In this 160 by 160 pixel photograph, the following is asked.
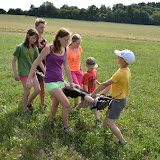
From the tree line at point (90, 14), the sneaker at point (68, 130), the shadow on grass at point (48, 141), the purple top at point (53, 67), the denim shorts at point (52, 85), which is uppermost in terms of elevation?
the tree line at point (90, 14)

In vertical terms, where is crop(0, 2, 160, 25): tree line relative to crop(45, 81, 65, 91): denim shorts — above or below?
above

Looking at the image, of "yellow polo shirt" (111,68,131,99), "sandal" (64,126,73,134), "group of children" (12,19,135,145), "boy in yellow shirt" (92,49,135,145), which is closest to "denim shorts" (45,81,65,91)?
"group of children" (12,19,135,145)

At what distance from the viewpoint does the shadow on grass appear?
310 cm

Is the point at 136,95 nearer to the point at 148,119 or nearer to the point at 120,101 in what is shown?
the point at 148,119

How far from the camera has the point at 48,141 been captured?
3404 millimetres

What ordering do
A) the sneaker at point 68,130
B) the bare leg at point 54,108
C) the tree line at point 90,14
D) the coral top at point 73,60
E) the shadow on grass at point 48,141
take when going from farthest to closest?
1. the tree line at point 90,14
2. the coral top at point 73,60
3. the bare leg at point 54,108
4. the sneaker at point 68,130
5. the shadow on grass at point 48,141

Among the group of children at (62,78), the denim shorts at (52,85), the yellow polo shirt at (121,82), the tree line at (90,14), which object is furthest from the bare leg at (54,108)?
the tree line at (90,14)

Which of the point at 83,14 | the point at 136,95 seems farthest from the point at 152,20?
the point at 136,95

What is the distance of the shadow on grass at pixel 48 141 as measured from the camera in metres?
3.10

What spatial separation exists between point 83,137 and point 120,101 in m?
1.09

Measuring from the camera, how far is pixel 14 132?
356 cm

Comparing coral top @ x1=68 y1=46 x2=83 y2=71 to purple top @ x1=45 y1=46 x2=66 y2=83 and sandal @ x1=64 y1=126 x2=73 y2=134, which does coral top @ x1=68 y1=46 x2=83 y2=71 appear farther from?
sandal @ x1=64 y1=126 x2=73 y2=134

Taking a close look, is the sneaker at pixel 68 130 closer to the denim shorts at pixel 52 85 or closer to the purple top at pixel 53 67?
the denim shorts at pixel 52 85

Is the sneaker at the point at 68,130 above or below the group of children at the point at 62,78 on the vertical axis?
below
